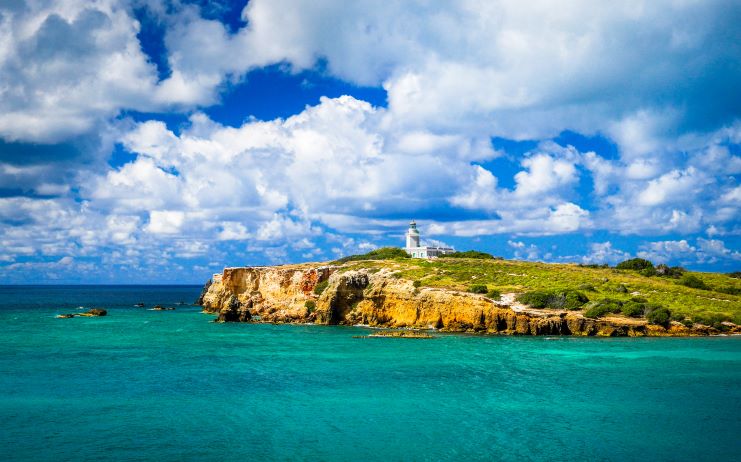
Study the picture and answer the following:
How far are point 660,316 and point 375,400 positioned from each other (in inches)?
1360

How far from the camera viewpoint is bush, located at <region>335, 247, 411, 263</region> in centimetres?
8461

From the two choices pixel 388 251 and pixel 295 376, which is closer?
pixel 295 376

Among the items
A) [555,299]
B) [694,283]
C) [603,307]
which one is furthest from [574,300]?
[694,283]

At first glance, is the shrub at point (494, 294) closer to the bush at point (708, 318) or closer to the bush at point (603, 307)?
the bush at point (603, 307)

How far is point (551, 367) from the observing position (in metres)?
35.1

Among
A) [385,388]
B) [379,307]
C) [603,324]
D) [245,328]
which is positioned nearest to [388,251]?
[379,307]

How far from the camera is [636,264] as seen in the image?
8069cm

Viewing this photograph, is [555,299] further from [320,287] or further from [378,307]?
[320,287]

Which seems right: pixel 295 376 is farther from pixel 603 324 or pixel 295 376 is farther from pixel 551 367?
pixel 603 324

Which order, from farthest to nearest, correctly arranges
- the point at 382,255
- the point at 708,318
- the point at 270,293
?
1. the point at 382,255
2. the point at 270,293
3. the point at 708,318

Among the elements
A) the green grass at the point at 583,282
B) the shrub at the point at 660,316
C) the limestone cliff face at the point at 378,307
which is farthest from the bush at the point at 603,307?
the shrub at the point at 660,316

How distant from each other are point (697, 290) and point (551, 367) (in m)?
36.4

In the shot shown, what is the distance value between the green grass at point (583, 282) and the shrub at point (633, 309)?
255cm

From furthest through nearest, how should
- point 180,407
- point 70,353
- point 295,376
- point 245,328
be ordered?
point 245,328, point 70,353, point 295,376, point 180,407
